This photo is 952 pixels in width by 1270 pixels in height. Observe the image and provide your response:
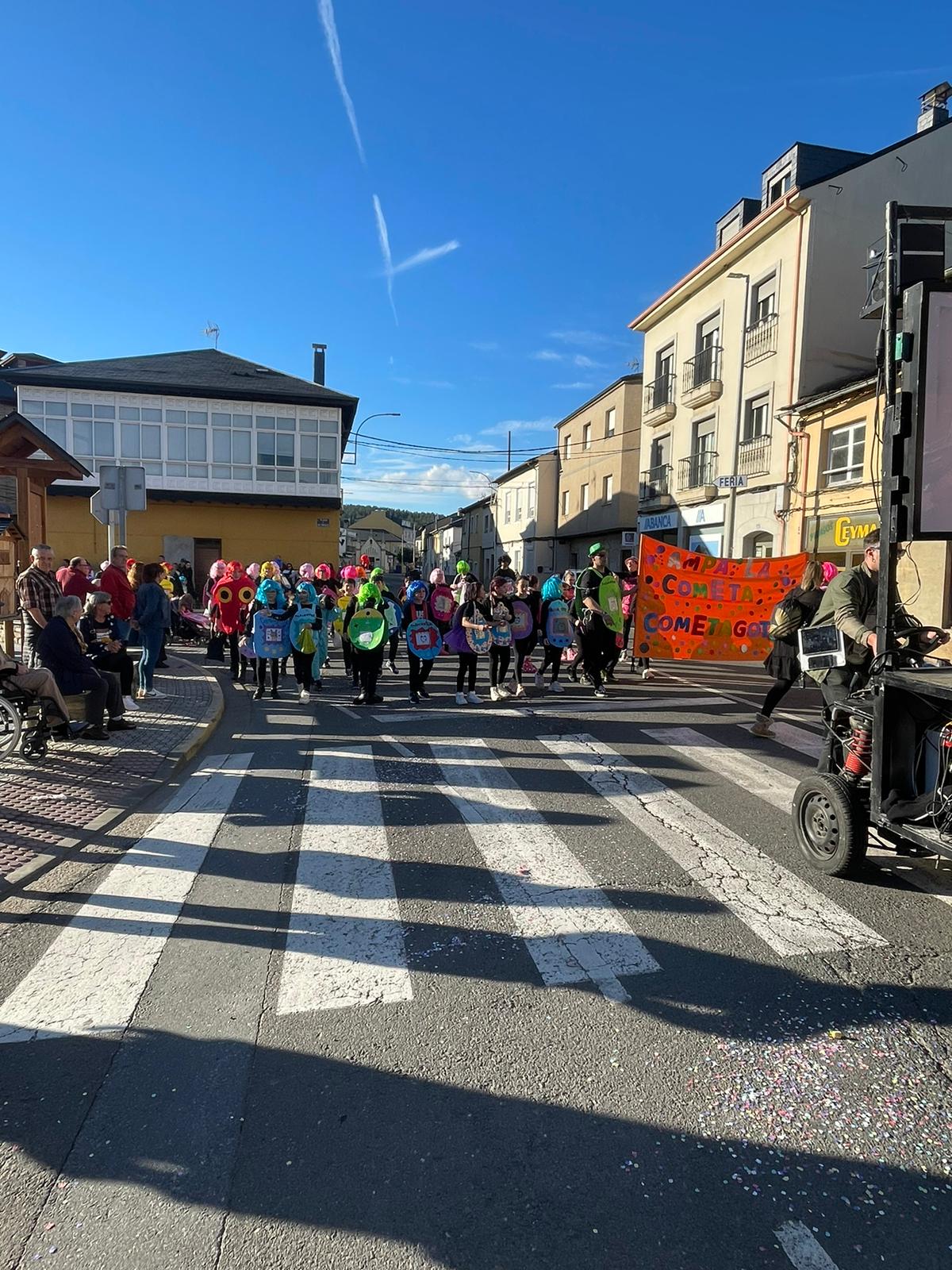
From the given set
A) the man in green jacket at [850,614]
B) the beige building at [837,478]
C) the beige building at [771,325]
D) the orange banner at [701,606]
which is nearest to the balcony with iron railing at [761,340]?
the beige building at [771,325]

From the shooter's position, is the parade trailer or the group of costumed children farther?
the group of costumed children

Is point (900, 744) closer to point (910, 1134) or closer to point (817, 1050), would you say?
point (817, 1050)

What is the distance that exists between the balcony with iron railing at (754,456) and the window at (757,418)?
13cm

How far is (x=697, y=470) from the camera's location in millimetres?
25266

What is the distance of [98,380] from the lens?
2819 cm

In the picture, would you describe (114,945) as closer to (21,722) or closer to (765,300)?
(21,722)

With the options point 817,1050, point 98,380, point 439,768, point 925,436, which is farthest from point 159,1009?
point 98,380

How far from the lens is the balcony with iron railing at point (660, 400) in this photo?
1069 inches

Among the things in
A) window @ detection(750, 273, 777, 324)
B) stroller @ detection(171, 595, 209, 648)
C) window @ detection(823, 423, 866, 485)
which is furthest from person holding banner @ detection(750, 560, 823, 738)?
window @ detection(750, 273, 777, 324)

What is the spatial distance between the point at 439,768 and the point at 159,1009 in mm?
3914

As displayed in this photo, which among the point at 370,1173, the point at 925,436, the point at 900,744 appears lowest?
the point at 370,1173

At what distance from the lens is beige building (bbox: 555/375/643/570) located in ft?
109

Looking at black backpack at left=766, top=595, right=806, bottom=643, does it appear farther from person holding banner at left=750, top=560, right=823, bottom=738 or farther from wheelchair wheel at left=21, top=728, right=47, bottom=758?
wheelchair wheel at left=21, top=728, right=47, bottom=758

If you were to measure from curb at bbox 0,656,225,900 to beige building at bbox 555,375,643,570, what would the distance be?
82.0 feet
